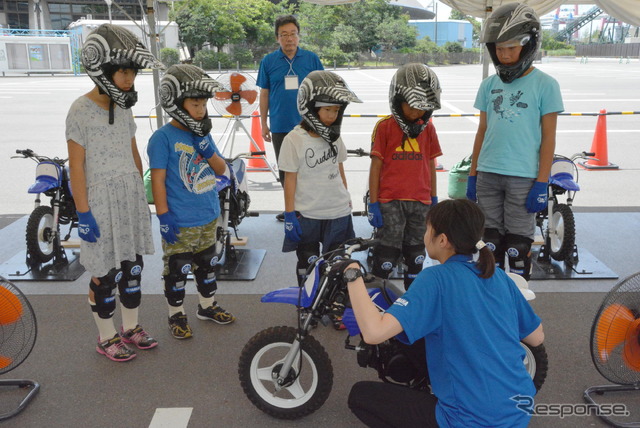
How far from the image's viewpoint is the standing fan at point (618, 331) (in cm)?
266

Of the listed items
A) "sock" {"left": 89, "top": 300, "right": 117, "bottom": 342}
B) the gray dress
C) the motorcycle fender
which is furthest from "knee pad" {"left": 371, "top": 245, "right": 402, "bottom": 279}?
"sock" {"left": 89, "top": 300, "right": 117, "bottom": 342}

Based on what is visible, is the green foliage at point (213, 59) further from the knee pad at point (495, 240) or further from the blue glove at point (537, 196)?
the blue glove at point (537, 196)

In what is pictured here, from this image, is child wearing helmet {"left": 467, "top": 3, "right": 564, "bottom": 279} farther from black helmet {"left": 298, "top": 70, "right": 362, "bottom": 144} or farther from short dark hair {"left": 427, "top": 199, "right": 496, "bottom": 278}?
short dark hair {"left": 427, "top": 199, "right": 496, "bottom": 278}

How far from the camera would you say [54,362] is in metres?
3.42

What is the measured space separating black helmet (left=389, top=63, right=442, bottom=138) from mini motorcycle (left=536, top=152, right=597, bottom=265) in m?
1.82

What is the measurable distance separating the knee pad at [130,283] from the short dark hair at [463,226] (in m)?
2.06

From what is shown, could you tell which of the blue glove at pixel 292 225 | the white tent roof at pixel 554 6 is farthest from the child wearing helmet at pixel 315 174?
the white tent roof at pixel 554 6

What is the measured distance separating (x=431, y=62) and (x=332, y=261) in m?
41.2

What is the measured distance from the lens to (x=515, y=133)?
3.52 meters

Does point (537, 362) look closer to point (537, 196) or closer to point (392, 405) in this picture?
point (392, 405)

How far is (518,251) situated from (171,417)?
7.69 feet

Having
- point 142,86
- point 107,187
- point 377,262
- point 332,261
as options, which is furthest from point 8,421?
point 142,86

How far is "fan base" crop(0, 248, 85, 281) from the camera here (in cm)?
465

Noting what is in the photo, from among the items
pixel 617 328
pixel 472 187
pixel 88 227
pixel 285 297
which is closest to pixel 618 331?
pixel 617 328
